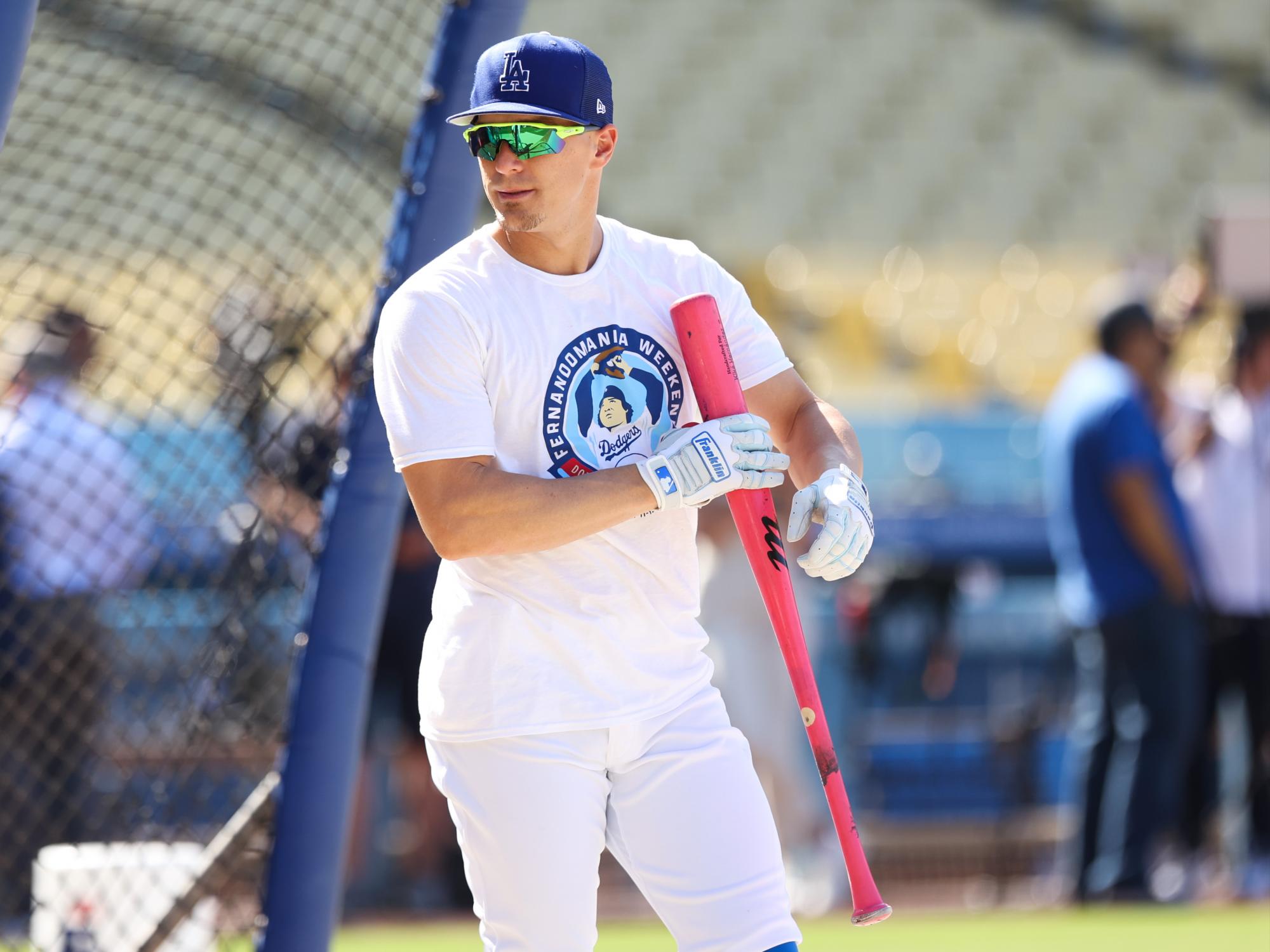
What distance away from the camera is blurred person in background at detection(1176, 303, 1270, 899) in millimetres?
6945

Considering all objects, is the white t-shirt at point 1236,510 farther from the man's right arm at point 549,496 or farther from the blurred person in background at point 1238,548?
the man's right arm at point 549,496

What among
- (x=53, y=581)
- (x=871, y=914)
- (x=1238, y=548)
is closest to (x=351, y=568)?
(x=871, y=914)

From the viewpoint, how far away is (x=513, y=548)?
8.17 feet

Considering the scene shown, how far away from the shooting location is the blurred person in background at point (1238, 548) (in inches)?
273

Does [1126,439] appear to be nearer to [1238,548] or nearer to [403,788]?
[1238,548]

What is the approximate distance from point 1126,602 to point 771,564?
360 centimetres

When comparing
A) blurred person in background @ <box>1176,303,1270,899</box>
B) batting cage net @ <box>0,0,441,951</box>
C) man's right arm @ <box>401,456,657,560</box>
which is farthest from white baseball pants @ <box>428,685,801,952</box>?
blurred person in background @ <box>1176,303,1270,899</box>

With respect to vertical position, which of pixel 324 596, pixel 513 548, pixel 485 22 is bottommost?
pixel 324 596

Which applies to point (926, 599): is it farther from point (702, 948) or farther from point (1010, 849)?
point (702, 948)

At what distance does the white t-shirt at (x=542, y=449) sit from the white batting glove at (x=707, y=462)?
155 mm

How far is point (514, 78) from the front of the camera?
8.32 feet

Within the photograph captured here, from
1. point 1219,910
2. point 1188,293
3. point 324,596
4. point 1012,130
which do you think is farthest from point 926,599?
point 1012,130

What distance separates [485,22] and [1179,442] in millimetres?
4884

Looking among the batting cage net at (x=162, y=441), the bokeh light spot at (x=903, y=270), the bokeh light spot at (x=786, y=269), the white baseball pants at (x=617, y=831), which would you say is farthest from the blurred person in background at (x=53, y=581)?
the bokeh light spot at (x=903, y=270)
